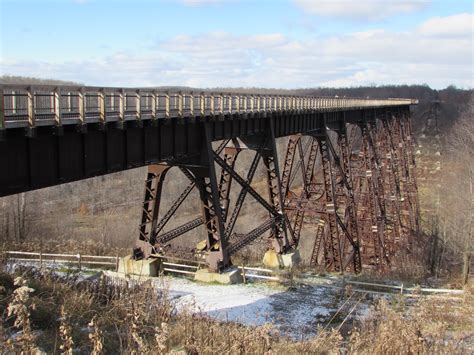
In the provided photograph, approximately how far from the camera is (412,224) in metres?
35.1

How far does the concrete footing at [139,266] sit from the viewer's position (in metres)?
16.3

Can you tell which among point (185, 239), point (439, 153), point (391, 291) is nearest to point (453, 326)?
point (391, 291)

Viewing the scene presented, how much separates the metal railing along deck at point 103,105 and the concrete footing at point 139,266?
5.60 meters

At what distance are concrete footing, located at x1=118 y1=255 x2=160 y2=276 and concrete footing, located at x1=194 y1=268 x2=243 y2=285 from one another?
175 cm

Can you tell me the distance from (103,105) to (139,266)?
7.27 m

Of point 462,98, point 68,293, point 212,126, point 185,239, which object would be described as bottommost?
point 185,239

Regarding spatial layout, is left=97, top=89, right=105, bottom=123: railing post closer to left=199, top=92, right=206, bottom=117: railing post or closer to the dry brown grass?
the dry brown grass

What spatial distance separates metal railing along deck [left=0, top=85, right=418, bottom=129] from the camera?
8.98 meters

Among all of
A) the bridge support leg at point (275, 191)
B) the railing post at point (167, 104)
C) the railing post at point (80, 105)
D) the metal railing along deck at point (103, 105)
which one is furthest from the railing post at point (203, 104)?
the railing post at point (80, 105)

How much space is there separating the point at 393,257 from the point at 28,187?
83.4 ft

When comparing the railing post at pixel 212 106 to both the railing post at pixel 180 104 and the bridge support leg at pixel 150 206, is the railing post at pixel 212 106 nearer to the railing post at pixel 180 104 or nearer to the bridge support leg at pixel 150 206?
the railing post at pixel 180 104

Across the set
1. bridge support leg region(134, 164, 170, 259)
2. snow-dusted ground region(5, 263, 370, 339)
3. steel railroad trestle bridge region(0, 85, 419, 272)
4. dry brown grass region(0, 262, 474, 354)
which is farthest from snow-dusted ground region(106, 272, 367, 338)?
dry brown grass region(0, 262, 474, 354)

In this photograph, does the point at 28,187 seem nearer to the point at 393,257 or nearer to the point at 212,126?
the point at 212,126

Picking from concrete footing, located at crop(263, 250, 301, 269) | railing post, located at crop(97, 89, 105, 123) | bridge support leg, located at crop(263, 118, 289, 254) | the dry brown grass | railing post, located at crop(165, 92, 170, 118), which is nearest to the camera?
the dry brown grass
